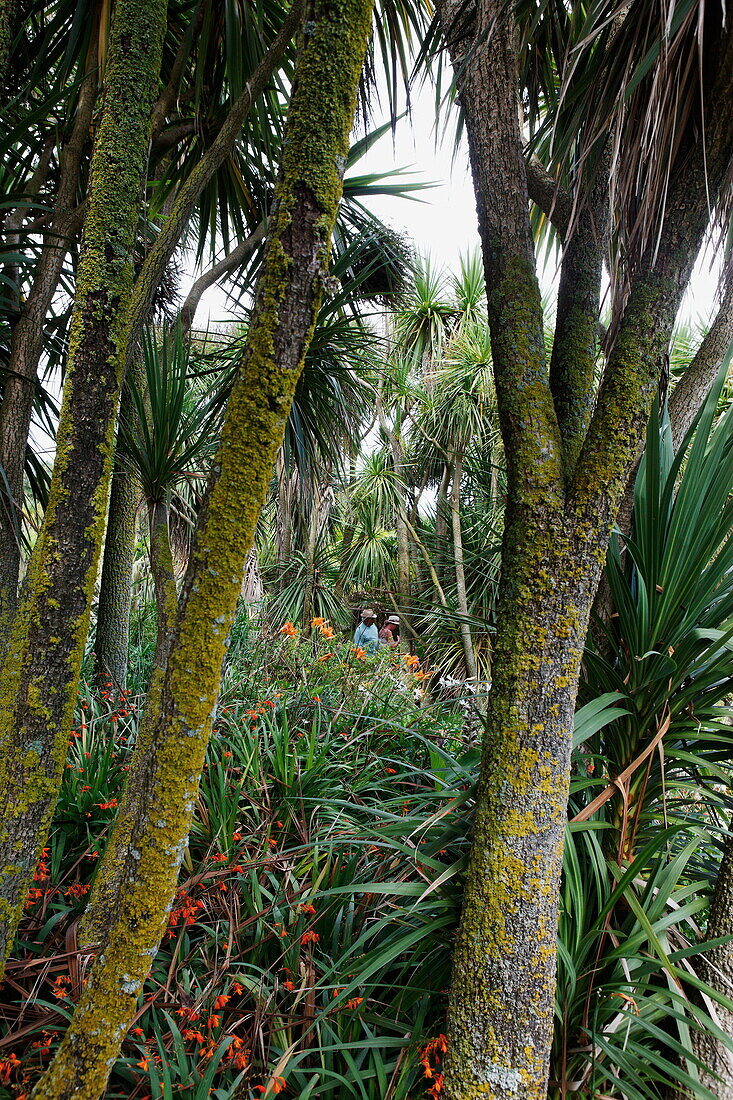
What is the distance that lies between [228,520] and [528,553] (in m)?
0.69

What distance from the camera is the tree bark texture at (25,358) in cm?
203

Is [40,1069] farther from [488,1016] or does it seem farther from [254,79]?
[254,79]

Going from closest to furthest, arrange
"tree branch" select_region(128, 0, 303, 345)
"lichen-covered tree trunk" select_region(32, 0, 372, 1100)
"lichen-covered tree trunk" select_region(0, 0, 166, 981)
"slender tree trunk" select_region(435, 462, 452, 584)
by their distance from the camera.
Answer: "lichen-covered tree trunk" select_region(32, 0, 372, 1100), "lichen-covered tree trunk" select_region(0, 0, 166, 981), "tree branch" select_region(128, 0, 303, 345), "slender tree trunk" select_region(435, 462, 452, 584)

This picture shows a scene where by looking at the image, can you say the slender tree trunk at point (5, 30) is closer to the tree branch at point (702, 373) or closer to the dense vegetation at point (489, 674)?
the dense vegetation at point (489, 674)

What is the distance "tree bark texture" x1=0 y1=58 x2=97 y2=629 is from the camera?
2.03 m

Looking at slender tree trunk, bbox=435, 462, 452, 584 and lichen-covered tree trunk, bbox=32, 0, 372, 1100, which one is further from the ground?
slender tree trunk, bbox=435, 462, 452, 584

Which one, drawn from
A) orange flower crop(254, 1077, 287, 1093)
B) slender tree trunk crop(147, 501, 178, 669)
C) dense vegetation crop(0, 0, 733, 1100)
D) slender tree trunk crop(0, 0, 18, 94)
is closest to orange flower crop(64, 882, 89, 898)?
dense vegetation crop(0, 0, 733, 1100)

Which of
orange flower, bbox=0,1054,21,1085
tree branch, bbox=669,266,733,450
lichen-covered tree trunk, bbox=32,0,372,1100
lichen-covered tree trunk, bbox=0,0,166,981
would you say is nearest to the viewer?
A: lichen-covered tree trunk, bbox=32,0,372,1100

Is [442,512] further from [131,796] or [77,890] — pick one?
[131,796]

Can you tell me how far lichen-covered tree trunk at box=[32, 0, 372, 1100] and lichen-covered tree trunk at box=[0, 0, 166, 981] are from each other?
59 cm

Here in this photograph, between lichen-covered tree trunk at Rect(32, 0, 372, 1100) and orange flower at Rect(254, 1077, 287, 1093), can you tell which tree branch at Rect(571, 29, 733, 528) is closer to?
lichen-covered tree trunk at Rect(32, 0, 372, 1100)

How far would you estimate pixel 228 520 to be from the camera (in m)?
1.05

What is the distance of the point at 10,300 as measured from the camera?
217 centimetres

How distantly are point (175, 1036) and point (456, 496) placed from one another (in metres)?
5.93
